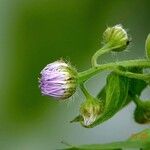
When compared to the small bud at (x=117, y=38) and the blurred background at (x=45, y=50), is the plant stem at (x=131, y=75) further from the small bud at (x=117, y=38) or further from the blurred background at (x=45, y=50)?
the blurred background at (x=45, y=50)

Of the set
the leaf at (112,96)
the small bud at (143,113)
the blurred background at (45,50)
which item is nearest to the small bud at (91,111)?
the leaf at (112,96)

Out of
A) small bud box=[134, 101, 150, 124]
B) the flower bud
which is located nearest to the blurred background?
small bud box=[134, 101, 150, 124]

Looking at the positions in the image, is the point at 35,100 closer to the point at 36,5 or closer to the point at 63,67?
the point at 36,5

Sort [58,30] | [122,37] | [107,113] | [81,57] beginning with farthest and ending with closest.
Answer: [58,30]
[81,57]
[122,37]
[107,113]

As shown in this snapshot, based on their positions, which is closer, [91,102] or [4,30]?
[91,102]

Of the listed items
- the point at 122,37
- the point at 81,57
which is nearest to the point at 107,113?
the point at 122,37
